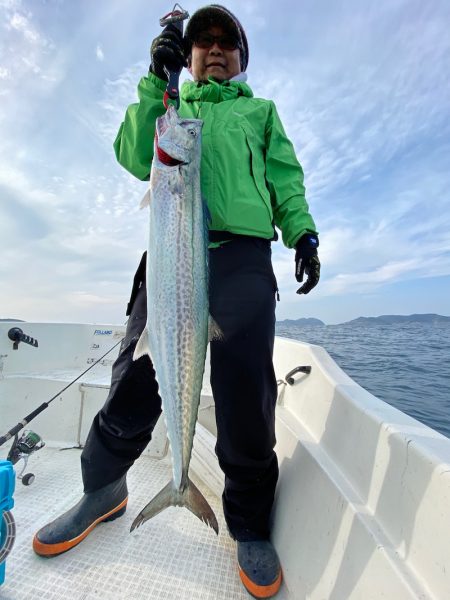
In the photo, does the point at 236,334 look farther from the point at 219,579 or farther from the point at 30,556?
the point at 30,556

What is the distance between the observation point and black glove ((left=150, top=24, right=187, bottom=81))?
201cm

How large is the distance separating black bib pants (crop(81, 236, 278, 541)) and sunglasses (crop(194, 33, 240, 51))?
1556 millimetres

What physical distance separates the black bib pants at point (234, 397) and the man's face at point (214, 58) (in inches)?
53.8

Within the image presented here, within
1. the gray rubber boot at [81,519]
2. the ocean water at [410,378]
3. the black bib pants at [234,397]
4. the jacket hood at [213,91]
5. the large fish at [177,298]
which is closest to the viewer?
the large fish at [177,298]

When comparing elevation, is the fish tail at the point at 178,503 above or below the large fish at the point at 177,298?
below

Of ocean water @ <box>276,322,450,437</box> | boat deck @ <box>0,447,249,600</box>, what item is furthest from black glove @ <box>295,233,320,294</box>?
ocean water @ <box>276,322,450,437</box>

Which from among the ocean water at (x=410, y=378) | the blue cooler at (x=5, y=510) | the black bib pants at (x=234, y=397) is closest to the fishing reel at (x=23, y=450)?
the black bib pants at (x=234, y=397)

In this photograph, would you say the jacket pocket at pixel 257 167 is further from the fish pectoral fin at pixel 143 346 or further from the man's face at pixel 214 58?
the fish pectoral fin at pixel 143 346

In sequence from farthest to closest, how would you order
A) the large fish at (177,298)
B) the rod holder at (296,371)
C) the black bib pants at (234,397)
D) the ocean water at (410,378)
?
the ocean water at (410,378), the rod holder at (296,371), the black bib pants at (234,397), the large fish at (177,298)

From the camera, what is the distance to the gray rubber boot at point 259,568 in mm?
1893

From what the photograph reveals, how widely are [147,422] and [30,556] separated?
988 mm

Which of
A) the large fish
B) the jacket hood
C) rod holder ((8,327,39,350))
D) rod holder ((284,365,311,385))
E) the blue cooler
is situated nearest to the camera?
the blue cooler

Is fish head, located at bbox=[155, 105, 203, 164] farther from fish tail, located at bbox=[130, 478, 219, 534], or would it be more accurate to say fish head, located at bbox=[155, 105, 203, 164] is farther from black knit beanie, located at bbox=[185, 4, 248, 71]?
fish tail, located at bbox=[130, 478, 219, 534]

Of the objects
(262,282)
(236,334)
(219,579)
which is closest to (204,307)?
(236,334)
